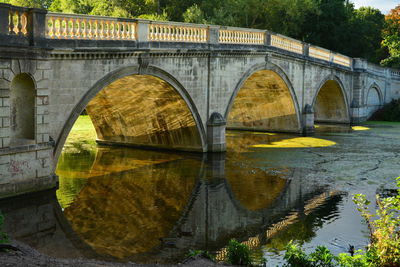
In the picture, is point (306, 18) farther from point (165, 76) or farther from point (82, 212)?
point (82, 212)

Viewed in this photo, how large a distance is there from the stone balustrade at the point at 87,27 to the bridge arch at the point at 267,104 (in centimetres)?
1085

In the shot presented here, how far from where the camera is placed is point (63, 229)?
1192cm

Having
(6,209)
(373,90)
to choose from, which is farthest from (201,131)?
(373,90)

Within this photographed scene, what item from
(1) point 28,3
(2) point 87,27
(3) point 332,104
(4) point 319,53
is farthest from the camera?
(1) point 28,3

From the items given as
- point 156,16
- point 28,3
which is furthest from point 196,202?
point 28,3

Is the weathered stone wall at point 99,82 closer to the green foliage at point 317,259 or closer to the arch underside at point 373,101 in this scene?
the green foliage at point 317,259

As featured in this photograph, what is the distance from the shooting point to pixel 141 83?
19.6m

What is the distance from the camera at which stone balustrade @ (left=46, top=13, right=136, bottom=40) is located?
14.1m

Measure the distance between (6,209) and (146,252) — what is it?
400 cm

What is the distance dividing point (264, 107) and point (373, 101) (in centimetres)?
1457

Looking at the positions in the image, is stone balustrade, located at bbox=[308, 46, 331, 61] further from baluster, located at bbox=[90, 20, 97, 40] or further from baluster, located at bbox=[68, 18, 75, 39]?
baluster, located at bbox=[68, 18, 75, 39]

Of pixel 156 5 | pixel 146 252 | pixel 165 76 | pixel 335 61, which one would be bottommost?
pixel 146 252

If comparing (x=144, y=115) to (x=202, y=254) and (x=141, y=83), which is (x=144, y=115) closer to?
(x=141, y=83)

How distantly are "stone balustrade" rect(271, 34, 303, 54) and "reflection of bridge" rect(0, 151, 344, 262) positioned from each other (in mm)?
10427
